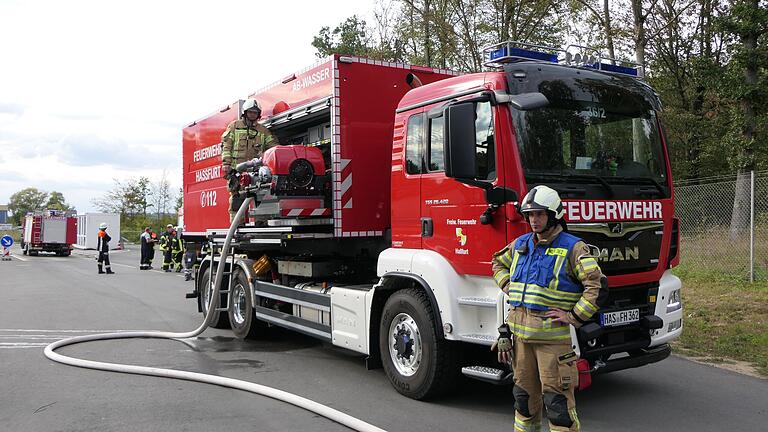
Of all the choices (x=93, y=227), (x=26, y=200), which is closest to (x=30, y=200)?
(x=26, y=200)

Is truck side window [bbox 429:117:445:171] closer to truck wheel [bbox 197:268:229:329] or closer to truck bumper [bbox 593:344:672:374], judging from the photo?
truck bumper [bbox 593:344:672:374]

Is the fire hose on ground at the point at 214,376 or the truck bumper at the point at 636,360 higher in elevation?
the truck bumper at the point at 636,360

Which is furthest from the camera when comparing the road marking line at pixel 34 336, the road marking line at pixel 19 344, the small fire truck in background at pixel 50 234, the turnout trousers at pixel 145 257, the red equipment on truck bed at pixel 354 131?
the small fire truck in background at pixel 50 234

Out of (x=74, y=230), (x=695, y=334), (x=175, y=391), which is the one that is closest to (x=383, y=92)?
(x=175, y=391)

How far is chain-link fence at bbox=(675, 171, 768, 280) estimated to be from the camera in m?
11.1

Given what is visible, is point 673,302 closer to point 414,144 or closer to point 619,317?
point 619,317

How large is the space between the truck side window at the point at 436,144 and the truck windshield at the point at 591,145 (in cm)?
68

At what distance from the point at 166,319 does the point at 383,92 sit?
5850mm

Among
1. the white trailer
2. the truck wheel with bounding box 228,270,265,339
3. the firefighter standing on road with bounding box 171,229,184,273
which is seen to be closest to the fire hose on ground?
the truck wheel with bounding box 228,270,265,339

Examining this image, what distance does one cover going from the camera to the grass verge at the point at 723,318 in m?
7.43

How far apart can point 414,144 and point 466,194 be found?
2.84ft

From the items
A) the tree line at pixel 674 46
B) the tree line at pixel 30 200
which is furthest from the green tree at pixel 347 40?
the tree line at pixel 30 200

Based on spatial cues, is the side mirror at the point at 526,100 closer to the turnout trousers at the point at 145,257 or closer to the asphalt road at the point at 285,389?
the asphalt road at the point at 285,389

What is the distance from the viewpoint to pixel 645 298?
5102mm
